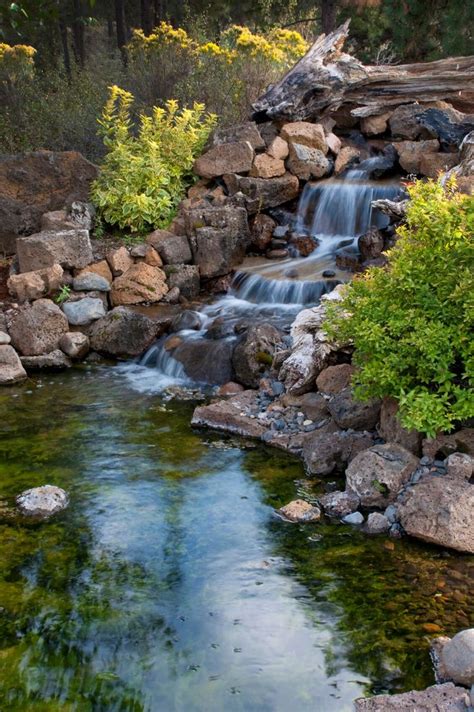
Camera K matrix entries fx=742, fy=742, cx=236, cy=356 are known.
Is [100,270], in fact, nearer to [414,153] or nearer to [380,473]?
[414,153]

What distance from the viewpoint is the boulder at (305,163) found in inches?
512

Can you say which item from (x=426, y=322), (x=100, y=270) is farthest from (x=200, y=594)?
(x=100, y=270)

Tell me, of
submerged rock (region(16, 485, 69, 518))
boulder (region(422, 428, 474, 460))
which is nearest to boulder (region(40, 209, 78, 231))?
submerged rock (region(16, 485, 69, 518))

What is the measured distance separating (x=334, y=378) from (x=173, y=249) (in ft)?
15.5

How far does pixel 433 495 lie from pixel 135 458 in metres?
2.94

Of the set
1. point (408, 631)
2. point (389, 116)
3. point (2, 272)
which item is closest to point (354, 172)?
point (389, 116)

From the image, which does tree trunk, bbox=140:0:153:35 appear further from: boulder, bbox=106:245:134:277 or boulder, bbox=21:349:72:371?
boulder, bbox=21:349:72:371

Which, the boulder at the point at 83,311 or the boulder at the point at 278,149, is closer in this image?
the boulder at the point at 83,311

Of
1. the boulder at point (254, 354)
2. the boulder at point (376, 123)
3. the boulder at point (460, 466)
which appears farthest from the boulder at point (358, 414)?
the boulder at point (376, 123)

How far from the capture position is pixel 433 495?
5719 mm

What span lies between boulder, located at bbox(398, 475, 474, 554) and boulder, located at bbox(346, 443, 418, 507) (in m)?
0.26

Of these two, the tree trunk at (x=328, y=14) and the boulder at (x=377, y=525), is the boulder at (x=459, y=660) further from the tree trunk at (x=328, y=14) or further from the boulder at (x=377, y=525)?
the tree trunk at (x=328, y=14)

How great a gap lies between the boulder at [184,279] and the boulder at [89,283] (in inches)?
39.6

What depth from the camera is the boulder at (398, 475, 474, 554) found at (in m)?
5.50
